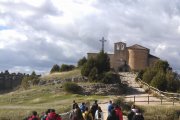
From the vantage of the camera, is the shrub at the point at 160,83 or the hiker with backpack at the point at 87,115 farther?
the shrub at the point at 160,83

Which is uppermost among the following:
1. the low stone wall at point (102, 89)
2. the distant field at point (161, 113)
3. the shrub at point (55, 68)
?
the shrub at point (55, 68)

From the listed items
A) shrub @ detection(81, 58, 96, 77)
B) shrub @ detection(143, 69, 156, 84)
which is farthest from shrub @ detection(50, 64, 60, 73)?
shrub @ detection(143, 69, 156, 84)

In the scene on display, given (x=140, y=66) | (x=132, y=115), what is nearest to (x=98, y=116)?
(x=132, y=115)

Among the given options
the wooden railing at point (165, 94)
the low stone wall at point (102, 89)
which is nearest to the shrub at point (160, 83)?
the wooden railing at point (165, 94)

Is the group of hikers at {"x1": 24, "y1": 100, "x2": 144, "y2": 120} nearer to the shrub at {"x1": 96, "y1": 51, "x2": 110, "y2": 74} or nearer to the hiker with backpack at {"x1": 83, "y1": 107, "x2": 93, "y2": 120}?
the hiker with backpack at {"x1": 83, "y1": 107, "x2": 93, "y2": 120}

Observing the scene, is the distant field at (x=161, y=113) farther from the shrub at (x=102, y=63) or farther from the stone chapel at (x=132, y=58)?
the stone chapel at (x=132, y=58)

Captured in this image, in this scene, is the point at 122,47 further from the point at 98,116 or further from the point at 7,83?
the point at 98,116

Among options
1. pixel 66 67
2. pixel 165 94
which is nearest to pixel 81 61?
pixel 66 67

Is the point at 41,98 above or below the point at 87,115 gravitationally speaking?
above

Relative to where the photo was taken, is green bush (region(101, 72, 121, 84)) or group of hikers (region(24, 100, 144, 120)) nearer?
group of hikers (region(24, 100, 144, 120))

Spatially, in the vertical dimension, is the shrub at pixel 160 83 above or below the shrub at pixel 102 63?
below

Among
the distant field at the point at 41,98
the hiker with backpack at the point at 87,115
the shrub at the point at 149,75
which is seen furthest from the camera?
the shrub at the point at 149,75

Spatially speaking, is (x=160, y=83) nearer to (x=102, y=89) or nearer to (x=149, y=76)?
(x=102, y=89)

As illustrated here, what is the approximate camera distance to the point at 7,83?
114188mm
